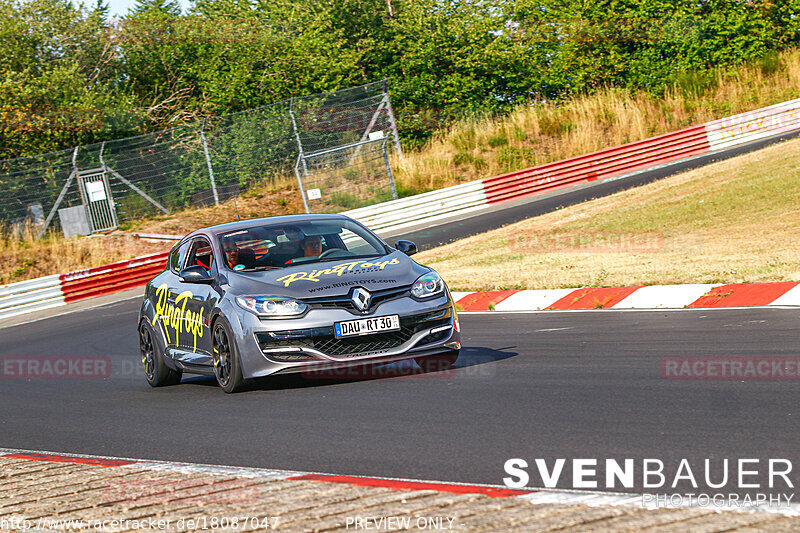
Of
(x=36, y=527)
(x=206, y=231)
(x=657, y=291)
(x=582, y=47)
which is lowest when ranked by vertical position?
(x=657, y=291)

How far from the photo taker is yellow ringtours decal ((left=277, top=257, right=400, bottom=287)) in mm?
8352

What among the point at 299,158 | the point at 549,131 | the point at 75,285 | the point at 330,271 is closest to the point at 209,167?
the point at 299,158

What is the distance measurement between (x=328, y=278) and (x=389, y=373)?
46.9 inches

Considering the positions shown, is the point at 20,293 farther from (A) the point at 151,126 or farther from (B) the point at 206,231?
(A) the point at 151,126

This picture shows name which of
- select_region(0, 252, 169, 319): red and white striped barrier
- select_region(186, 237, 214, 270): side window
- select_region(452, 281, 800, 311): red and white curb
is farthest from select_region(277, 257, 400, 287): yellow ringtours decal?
select_region(0, 252, 169, 319): red and white striped barrier

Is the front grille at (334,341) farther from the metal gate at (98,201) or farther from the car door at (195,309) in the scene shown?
the metal gate at (98,201)

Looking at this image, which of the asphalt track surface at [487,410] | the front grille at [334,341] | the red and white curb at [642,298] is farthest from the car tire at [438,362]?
the red and white curb at [642,298]

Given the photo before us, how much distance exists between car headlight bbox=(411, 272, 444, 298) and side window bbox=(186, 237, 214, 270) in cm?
219

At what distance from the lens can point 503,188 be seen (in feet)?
108

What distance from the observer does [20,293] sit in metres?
24.1

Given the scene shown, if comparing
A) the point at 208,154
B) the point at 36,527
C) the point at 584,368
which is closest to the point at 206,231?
the point at 584,368

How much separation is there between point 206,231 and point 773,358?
5.27 meters

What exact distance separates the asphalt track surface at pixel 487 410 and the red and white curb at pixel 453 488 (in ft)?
1.04

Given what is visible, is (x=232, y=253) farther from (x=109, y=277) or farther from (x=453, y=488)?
(x=109, y=277)
